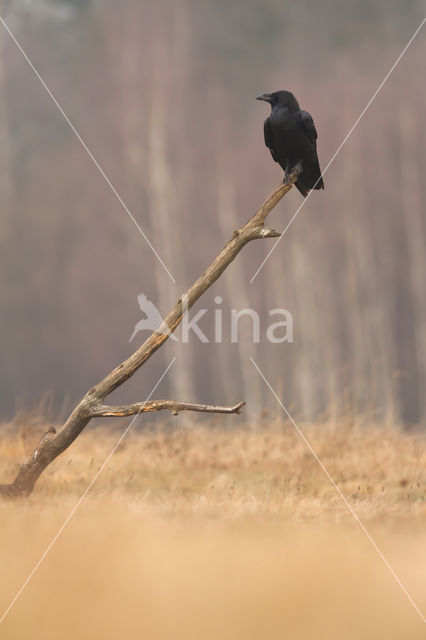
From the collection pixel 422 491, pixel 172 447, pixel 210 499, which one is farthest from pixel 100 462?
pixel 422 491

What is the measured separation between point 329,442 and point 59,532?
3060mm

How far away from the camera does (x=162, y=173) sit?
9203mm

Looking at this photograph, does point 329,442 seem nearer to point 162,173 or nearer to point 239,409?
point 239,409

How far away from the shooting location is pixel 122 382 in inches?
140

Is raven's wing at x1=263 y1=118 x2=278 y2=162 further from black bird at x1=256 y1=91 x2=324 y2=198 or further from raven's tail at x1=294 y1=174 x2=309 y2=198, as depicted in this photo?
raven's tail at x1=294 y1=174 x2=309 y2=198

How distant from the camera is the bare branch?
10.9ft

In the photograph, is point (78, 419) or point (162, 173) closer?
point (78, 419)

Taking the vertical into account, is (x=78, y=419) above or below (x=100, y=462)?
above

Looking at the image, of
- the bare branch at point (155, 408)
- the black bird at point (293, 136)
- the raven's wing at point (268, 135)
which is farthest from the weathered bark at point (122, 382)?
the raven's wing at point (268, 135)

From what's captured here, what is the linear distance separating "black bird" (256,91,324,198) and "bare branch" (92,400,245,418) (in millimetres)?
2117

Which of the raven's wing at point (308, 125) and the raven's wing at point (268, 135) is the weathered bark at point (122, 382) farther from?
the raven's wing at point (268, 135)

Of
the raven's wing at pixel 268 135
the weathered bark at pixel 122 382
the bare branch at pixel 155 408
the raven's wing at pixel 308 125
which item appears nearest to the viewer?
the bare branch at pixel 155 408

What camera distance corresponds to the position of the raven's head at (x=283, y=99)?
4.54m

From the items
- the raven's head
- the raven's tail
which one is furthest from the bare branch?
the raven's head
